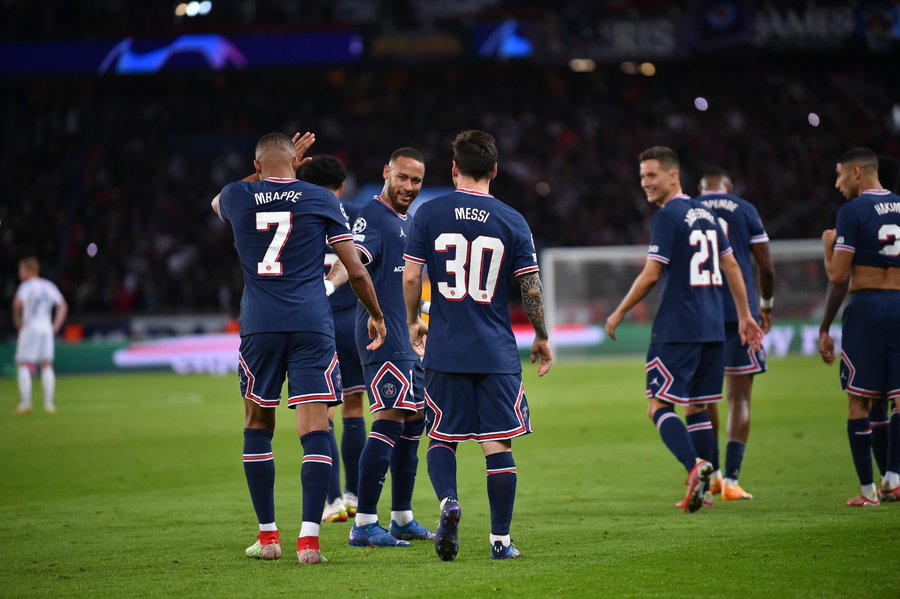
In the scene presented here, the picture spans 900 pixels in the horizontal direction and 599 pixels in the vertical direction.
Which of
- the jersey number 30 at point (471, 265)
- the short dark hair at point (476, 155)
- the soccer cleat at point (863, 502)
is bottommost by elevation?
the soccer cleat at point (863, 502)

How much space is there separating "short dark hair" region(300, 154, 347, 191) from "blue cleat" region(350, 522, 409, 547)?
257 cm

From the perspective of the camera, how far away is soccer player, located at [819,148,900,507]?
324 inches

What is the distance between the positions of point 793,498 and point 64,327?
68.7ft

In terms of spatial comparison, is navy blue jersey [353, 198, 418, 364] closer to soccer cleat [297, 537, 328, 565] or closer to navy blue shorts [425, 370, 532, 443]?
navy blue shorts [425, 370, 532, 443]

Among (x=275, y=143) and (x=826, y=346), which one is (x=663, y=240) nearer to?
(x=826, y=346)

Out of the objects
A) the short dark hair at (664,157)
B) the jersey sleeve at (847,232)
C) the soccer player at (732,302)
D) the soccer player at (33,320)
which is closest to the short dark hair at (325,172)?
the short dark hair at (664,157)

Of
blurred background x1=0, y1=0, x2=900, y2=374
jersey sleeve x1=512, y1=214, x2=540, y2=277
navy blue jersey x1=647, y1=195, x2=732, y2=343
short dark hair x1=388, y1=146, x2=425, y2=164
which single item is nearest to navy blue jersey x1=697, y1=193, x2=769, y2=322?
navy blue jersey x1=647, y1=195, x2=732, y2=343

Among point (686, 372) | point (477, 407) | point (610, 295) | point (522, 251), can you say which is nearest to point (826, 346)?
point (686, 372)

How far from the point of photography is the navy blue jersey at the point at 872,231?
27.1 feet

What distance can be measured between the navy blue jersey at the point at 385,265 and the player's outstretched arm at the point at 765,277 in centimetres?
332

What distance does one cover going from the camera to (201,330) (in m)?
26.1

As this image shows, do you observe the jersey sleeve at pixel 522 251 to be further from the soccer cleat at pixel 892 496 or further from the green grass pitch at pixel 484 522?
the soccer cleat at pixel 892 496

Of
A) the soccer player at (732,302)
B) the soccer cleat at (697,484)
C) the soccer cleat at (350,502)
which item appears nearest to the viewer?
the soccer cleat at (697,484)

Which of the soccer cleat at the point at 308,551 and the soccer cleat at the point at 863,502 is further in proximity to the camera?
the soccer cleat at the point at 863,502
